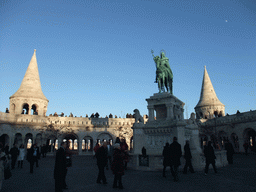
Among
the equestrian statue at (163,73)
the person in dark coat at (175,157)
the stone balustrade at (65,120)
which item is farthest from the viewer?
the stone balustrade at (65,120)

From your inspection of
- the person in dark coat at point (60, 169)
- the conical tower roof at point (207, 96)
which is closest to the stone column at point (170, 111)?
the person in dark coat at point (60, 169)

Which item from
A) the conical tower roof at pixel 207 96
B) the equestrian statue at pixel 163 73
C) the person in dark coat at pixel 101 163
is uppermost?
the conical tower roof at pixel 207 96

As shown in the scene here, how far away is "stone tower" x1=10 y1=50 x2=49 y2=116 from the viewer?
126ft

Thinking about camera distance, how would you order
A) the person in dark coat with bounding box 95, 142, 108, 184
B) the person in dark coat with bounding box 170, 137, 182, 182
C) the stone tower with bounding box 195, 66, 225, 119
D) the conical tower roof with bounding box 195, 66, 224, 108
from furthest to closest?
1. the conical tower roof with bounding box 195, 66, 224, 108
2. the stone tower with bounding box 195, 66, 225, 119
3. the person in dark coat with bounding box 170, 137, 182, 182
4. the person in dark coat with bounding box 95, 142, 108, 184

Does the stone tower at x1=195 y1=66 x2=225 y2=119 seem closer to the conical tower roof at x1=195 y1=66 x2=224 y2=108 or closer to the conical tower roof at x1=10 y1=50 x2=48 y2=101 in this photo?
the conical tower roof at x1=195 y1=66 x2=224 y2=108

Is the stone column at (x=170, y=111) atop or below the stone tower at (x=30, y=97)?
below

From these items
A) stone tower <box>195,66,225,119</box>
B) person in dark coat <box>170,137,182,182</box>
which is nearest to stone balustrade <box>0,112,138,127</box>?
stone tower <box>195,66,225,119</box>

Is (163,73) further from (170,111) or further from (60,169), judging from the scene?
(60,169)

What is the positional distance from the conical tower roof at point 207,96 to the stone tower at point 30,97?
113 feet

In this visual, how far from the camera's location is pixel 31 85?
134 feet

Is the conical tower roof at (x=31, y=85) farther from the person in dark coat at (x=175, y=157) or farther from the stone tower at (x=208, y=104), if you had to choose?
the person in dark coat at (x=175, y=157)

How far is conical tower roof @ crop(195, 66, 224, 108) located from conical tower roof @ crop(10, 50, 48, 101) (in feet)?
113

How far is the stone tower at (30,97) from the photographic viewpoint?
3841 centimetres

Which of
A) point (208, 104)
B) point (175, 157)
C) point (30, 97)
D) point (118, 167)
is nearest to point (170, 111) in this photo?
point (175, 157)
